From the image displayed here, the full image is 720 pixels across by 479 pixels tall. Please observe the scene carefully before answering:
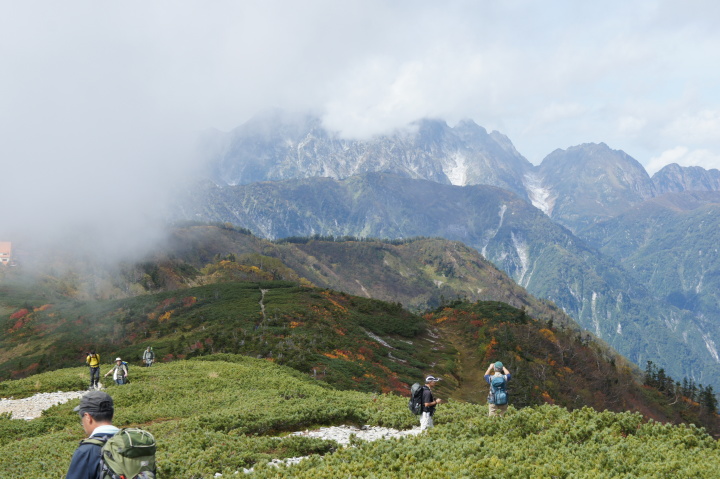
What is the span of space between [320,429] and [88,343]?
279 ft

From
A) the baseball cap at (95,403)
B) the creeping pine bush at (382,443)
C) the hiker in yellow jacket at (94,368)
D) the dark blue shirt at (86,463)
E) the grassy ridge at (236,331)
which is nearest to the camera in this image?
the dark blue shirt at (86,463)

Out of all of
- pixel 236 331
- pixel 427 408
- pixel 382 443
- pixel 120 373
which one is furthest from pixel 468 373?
pixel 382 443

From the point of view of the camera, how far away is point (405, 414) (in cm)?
2472

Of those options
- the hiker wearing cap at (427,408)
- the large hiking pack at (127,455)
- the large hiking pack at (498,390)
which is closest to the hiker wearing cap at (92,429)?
the large hiking pack at (127,455)

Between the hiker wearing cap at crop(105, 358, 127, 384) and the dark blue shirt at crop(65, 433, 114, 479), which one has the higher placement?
the dark blue shirt at crop(65, 433, 114, 479)

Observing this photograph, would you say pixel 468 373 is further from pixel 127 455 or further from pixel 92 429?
pixel 127 455

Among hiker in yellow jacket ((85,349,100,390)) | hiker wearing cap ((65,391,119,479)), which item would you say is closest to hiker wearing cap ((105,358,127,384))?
hiker in yellow jacket ((85,349,100,390))

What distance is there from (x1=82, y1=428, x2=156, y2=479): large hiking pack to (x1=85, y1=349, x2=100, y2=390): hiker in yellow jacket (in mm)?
34959

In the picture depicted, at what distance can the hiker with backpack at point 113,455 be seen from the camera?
24.2ft

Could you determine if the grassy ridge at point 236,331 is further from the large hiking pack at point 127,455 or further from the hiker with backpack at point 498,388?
the large hiking pack at point 127,455

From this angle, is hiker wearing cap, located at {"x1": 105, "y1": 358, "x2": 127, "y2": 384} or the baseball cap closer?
the baseball cap

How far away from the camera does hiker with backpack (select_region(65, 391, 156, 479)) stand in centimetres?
738

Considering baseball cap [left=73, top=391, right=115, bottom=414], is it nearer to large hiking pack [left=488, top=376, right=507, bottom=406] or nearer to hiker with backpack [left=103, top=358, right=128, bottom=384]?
large hiking pack [left=488, top=376, right=507, bottom=406]

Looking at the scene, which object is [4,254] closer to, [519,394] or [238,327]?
[238,327]
